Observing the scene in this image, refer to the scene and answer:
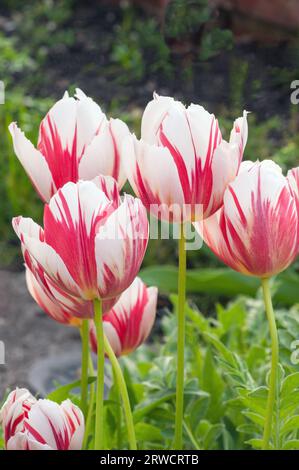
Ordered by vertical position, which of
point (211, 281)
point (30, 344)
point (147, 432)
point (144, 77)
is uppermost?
A: point (144, 77)

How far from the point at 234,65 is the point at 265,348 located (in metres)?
2.01

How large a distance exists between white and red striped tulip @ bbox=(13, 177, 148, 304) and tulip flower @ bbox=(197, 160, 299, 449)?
0.06 meters

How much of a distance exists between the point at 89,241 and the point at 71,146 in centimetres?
10

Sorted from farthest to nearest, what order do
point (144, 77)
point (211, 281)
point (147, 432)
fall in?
point (144, 77) → point (211, 281) → point (147, 432)

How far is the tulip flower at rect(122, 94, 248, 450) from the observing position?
0.69m

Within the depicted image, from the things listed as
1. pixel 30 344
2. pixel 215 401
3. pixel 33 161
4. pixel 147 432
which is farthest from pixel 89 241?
pixel 30 344

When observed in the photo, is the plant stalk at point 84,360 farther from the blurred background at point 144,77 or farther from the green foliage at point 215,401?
the blurred background at point 144,77

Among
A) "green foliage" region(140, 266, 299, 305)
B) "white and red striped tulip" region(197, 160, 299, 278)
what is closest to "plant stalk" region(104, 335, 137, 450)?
"white and red striped tulip" region(197, 160, 299, 278)

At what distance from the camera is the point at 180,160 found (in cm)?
69

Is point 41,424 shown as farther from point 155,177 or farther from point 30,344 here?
point 30,344

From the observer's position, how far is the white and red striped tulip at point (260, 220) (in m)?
0.70

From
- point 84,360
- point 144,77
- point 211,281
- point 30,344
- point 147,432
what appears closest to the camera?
point 84,360
